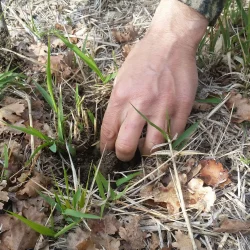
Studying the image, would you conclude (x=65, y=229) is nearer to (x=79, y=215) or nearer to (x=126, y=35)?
(x=79, y=215)

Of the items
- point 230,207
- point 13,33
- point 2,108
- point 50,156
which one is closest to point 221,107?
point 230,207

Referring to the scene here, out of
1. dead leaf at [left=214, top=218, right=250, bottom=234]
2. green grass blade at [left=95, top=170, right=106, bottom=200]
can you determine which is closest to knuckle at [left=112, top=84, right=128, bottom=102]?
green grass blade at [left=95, top=170, right=106, bottom=200]

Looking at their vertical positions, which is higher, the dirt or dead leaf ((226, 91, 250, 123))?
dead leaf ((226, 91, 250, 123))

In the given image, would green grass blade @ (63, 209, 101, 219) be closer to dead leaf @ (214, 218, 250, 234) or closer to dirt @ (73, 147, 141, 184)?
dirt @ (73, 147, 141, 184)

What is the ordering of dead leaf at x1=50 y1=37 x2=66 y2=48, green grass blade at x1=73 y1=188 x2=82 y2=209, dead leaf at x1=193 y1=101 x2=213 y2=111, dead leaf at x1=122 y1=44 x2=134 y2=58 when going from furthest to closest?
dead leaf at x1=50 y1=37 x2=66 y2=48, dead leaf at x1=122 y1=44 x2=134 y2=58, dead leaf at x1=193 y1=101 x2=213 y2=111, green grass blade at x1=73 y1=188 x2=82 y2=209

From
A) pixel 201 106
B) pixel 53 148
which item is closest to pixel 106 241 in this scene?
pixel 53 148

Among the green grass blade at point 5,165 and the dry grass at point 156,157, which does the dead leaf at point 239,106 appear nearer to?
the dry grass at point 156,157

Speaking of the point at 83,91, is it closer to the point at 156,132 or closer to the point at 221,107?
the point at 156,132
